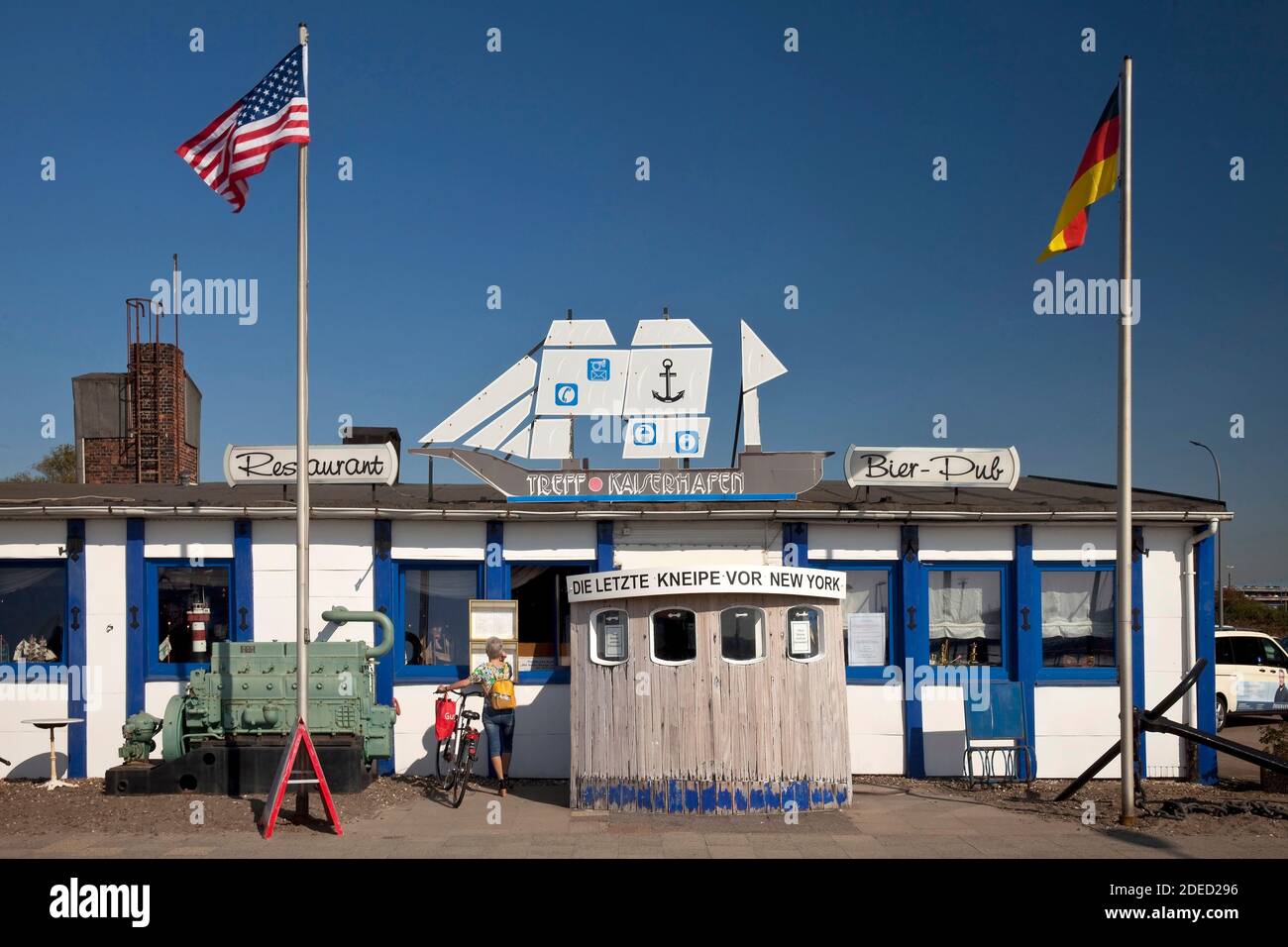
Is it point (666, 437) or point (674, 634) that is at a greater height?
point (666, 437)

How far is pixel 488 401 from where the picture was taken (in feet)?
49.4

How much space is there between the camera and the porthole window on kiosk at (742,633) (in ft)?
37.2

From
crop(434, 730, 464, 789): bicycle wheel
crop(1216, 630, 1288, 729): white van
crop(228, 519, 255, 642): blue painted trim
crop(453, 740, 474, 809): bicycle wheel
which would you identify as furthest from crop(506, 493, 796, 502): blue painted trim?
crop(1216, 630, 1288, 729): white van

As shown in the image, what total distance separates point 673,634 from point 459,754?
9.62 feet

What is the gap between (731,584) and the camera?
11125 millimetres

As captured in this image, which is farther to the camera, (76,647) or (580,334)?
(580,334)

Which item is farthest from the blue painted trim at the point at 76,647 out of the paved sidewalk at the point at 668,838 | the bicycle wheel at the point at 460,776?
the bicycle wheel at the point at 460,776

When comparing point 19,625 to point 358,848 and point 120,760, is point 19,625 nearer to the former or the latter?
point 120,760

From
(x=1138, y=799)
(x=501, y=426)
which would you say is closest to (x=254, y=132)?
(x=501, y=426)

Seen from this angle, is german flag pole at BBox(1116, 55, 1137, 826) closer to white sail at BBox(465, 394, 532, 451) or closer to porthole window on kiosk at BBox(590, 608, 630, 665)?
porthole window on kiosk at BBox(590, 608, 630, 665)

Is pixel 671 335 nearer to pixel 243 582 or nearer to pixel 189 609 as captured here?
pixel 243 582

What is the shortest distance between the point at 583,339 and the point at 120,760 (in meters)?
8.04

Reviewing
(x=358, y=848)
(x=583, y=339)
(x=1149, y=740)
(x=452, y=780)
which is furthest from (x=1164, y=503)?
(x=358, y=848)

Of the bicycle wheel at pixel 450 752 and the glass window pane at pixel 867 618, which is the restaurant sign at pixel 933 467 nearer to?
the glass window pane at pixel 867 618
